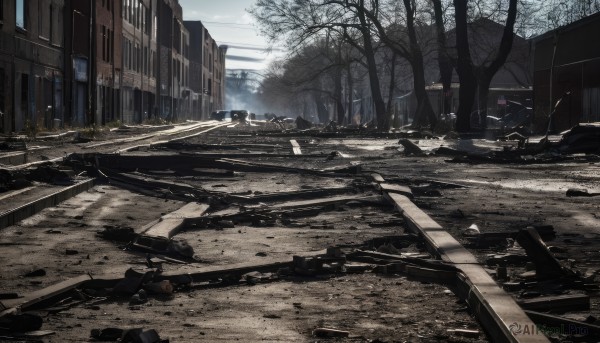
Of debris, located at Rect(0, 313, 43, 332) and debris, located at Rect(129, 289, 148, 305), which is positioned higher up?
debris, located at Rect(0, 313, 43, 332)

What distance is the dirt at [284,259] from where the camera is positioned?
176 inches

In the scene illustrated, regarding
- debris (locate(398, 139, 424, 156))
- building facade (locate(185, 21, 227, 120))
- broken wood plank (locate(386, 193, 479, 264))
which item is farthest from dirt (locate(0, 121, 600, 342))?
building facade (locate(185, 21, 227, 120))

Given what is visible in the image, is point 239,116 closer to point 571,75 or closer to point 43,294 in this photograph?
point 571,75

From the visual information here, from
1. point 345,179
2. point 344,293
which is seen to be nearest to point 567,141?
point 345,179

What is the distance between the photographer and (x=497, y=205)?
34.5ft

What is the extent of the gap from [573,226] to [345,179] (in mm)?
6233

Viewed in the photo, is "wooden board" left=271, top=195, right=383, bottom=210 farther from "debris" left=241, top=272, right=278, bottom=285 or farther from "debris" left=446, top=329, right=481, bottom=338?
"debris" left=446, top=329, right=481, bottom=338

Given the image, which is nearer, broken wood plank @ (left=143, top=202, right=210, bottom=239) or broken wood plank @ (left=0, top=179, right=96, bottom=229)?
broken wood plank @ (left=143, top=202, right=210, bottom=239)

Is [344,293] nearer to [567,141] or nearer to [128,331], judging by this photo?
[128,331]

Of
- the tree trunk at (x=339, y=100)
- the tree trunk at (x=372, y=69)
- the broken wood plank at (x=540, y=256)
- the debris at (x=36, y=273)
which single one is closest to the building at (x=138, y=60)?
the tree trunk at (x=339, y=100)

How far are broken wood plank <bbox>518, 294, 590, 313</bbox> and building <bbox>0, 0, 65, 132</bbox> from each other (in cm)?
2702

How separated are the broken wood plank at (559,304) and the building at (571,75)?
3274cm

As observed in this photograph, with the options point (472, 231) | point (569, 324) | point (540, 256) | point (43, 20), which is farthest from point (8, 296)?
point (43, 20)

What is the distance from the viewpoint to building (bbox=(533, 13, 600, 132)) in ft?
129
